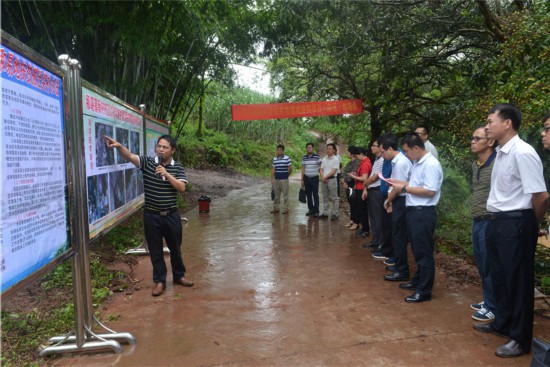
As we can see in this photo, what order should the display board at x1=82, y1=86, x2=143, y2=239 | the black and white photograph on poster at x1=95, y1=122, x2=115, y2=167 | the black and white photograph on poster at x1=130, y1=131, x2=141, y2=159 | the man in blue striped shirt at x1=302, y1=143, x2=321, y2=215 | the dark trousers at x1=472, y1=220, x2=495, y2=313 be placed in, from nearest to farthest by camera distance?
the display board at x1=82, y1=86, x2=143, y2=239
the black and white photograph on poster at x1=95, y1=122, x2=115, y2=167
the dark trousers at x1=472, y1=220, x2=495, y2=313
the black and white photograph on poster at x1=130, y1=131, x2=141, y2=159
the man in blue striped shirt at x1=302, y1=143, x2=321, y2=215

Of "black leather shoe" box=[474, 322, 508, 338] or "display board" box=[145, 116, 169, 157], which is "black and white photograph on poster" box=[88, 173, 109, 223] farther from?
"black leather shoe" box=[474, 322, 508, 338]

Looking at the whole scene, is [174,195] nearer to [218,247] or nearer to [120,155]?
[120,155]

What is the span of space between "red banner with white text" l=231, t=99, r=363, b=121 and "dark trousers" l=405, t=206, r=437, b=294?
276 inches

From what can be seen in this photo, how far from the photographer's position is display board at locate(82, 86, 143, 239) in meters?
2.81

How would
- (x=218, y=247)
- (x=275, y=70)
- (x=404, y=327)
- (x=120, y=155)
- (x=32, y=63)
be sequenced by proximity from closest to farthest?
(x=32, y=63)
(x=404, y=327)
(x=120, y=155)
(x=218, y=247)
(x=275, y=70)

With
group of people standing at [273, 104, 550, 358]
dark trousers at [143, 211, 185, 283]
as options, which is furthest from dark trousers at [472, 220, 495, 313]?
dark trousers at [143, 211, 185, 283]

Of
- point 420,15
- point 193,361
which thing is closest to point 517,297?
point 193,361

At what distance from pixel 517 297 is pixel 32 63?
3.24 m

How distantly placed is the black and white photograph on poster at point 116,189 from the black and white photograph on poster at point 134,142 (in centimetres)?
49

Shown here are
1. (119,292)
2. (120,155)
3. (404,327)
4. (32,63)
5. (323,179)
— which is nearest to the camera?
(32,63)

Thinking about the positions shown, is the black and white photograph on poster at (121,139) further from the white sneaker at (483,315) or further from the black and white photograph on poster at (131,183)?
the white sneaker at (483,315)

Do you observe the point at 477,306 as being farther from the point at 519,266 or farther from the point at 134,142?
the point at 134,142

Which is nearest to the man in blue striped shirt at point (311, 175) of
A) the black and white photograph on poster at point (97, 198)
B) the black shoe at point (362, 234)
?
the black shoe at point (362, 234)

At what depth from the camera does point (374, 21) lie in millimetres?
6586
